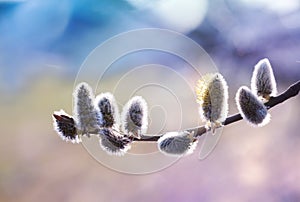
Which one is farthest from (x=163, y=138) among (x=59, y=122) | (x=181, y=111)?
(x=181, y=111)

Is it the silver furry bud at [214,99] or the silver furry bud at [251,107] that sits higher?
the silver furry bud at [214,99]

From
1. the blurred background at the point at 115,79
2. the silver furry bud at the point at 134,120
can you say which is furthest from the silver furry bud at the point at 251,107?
the blurred background at the point at 115,79

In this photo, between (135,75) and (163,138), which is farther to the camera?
(135,75)

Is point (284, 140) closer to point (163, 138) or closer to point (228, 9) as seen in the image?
point (228, 9)

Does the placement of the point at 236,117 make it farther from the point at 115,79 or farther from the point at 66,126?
the point at 115,79

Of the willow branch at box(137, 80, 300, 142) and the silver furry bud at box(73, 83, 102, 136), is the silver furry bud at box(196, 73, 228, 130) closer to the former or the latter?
the willow branch at box(137, 80, 300, 142)

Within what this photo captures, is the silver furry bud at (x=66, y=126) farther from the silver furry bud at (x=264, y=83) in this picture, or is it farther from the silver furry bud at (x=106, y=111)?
the silver furry bud at (x=264, y=83)
